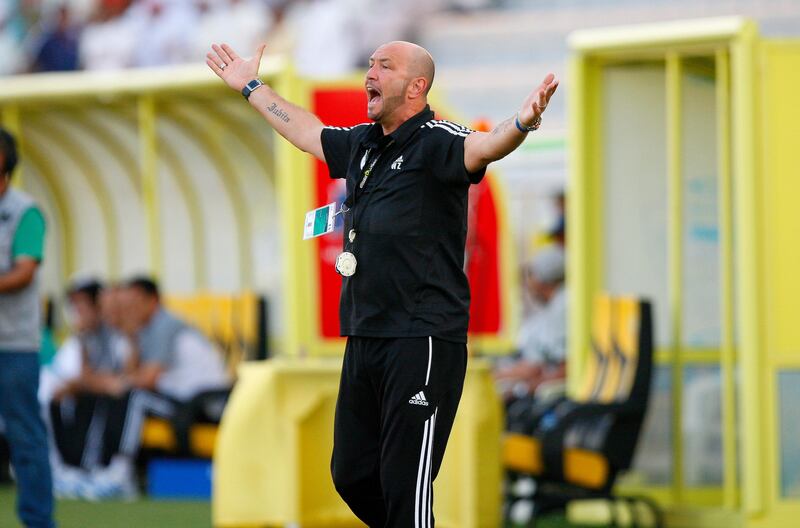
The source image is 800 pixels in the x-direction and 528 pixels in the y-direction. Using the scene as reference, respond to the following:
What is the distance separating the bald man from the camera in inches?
189

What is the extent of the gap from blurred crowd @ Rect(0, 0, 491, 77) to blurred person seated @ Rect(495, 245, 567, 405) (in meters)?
9.82

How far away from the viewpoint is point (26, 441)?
21.8 ft

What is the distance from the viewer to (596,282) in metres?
9.06

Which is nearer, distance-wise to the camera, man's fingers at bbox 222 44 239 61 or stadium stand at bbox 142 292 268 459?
man's fingers at bbox 222 44 239 61

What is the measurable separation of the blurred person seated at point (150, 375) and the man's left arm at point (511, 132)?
6.04 meters

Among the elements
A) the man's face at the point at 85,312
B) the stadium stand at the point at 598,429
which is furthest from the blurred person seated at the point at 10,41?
the stadium stand at the point at 598,429

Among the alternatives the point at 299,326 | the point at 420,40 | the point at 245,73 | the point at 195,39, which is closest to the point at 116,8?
the point at 195,39

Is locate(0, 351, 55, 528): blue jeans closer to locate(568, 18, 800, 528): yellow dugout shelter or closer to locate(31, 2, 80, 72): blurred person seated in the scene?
locate(568, 18, 800, 528): yellow dugout shelter

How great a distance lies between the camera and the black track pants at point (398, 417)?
4805mm

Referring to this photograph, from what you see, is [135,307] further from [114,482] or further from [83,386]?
[114,482]

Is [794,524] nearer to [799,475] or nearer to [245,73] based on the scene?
[799,475]

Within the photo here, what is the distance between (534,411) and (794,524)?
4.82 ft

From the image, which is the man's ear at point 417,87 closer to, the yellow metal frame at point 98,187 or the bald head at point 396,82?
the bald head at point 396,82

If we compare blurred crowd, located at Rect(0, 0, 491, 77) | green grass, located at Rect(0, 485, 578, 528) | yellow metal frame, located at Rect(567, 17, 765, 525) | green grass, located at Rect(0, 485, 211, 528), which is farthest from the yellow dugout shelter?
blurred crowd, located at Rect(0, 0, 491, 77)
